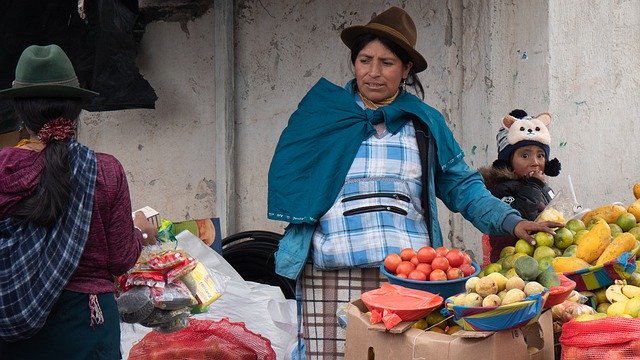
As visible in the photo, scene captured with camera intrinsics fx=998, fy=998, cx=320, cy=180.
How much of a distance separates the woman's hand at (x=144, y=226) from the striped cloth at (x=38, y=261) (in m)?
0.47

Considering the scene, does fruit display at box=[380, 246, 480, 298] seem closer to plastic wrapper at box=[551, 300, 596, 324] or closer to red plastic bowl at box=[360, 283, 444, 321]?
red plastic bowl at box=[360, 283, 444, 321]

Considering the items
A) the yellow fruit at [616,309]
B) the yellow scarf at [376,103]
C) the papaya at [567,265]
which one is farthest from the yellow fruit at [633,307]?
the yellow scarf at [376,103]

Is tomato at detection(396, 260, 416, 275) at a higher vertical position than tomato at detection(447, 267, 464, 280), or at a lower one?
higher

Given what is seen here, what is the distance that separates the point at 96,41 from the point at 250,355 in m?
2.09

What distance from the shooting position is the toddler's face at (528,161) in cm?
506

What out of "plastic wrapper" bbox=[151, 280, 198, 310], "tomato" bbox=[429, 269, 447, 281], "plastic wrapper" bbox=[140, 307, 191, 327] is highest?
"tomato" bbox=[429, 269, 447, 281]

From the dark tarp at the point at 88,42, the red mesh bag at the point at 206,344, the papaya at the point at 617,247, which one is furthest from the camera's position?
the dark tarp at the point at 88,42

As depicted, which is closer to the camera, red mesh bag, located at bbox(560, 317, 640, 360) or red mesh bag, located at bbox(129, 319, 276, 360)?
red mesh bag, located at bbox(560, 317, 640, 360)

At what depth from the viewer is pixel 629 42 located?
5828mm

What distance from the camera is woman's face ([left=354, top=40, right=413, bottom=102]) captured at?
4191 mm

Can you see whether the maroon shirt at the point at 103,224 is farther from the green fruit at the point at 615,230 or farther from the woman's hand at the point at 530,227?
the green fruit at the point at 615,230

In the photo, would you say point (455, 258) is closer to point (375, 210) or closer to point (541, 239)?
point (375, 210)

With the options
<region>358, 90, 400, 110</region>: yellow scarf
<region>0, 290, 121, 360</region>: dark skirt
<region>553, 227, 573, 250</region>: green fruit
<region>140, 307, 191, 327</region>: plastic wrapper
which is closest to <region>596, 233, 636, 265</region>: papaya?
<region>553, 227, 573, 250</region>: green fruit

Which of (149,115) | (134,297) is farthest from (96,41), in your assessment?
(134,297)
